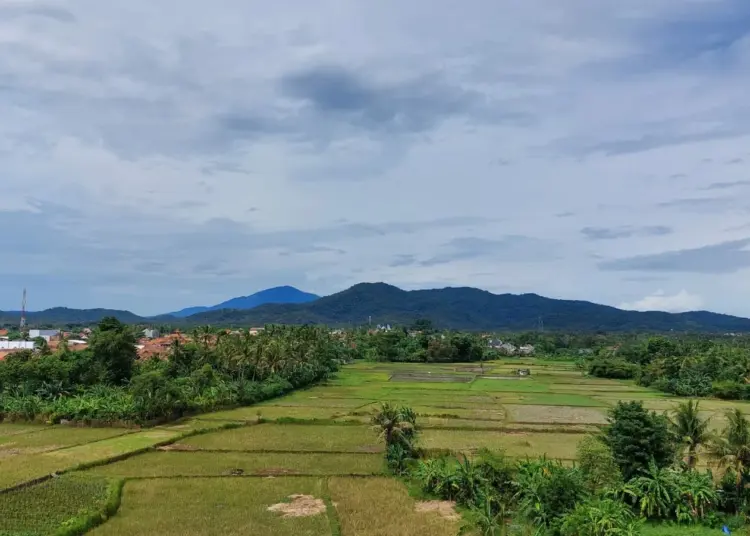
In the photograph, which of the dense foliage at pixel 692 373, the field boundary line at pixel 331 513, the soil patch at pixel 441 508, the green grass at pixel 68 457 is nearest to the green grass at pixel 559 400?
the dense foliage at pixel 692 373

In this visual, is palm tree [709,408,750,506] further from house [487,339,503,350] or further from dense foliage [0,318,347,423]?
house [487,339,503,350]

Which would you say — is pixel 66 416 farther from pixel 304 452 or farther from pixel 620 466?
pixel 620 466

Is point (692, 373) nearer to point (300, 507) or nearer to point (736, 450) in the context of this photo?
point (736, 450)

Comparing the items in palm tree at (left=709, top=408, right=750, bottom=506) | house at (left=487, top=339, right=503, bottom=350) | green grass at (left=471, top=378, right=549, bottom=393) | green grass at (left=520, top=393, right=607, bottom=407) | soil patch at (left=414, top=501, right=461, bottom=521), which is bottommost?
soil patch at (left=414, top=501, right=461, bottom=521)

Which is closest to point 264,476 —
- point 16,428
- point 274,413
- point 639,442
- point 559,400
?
point 639,442

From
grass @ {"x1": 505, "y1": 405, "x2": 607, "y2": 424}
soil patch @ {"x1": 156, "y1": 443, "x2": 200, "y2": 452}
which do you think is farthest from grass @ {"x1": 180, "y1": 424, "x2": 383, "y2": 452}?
grass @ {"x1": 505, "y1": 405, "x2": 607, "y2": 424}
